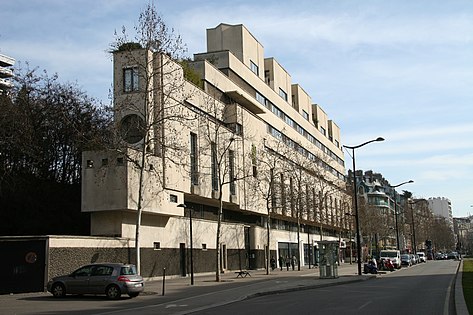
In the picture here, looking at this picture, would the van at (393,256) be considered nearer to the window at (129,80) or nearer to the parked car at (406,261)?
the parked car at (406,261)

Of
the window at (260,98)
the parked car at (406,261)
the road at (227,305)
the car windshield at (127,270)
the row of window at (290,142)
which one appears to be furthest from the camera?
the parked car at (406,261)

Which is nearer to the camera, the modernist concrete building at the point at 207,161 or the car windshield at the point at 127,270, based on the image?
the car windshield at the point at 127,270

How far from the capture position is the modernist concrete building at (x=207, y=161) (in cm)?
3638

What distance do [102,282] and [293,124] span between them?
196 ft

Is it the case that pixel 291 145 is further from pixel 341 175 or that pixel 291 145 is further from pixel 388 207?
pixel 388 207

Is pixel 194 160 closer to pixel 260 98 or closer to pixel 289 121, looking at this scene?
pixel 260 98

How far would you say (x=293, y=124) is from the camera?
8231 centimetres

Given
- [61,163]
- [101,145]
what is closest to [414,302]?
[101,145]

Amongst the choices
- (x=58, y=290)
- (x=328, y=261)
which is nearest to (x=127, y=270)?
(x=58, y=290)

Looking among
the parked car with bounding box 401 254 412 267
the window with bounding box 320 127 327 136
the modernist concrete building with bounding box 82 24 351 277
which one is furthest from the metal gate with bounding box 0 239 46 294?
the window with bounding box 320 127 327 136

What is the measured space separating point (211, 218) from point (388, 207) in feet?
374

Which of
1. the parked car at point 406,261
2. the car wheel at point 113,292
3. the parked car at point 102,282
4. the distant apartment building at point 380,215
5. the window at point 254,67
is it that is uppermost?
the window at point 254,67

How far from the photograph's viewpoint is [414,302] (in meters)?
20.1

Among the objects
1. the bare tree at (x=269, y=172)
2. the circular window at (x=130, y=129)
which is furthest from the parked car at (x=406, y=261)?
the circular window at (x=130, y=129)
